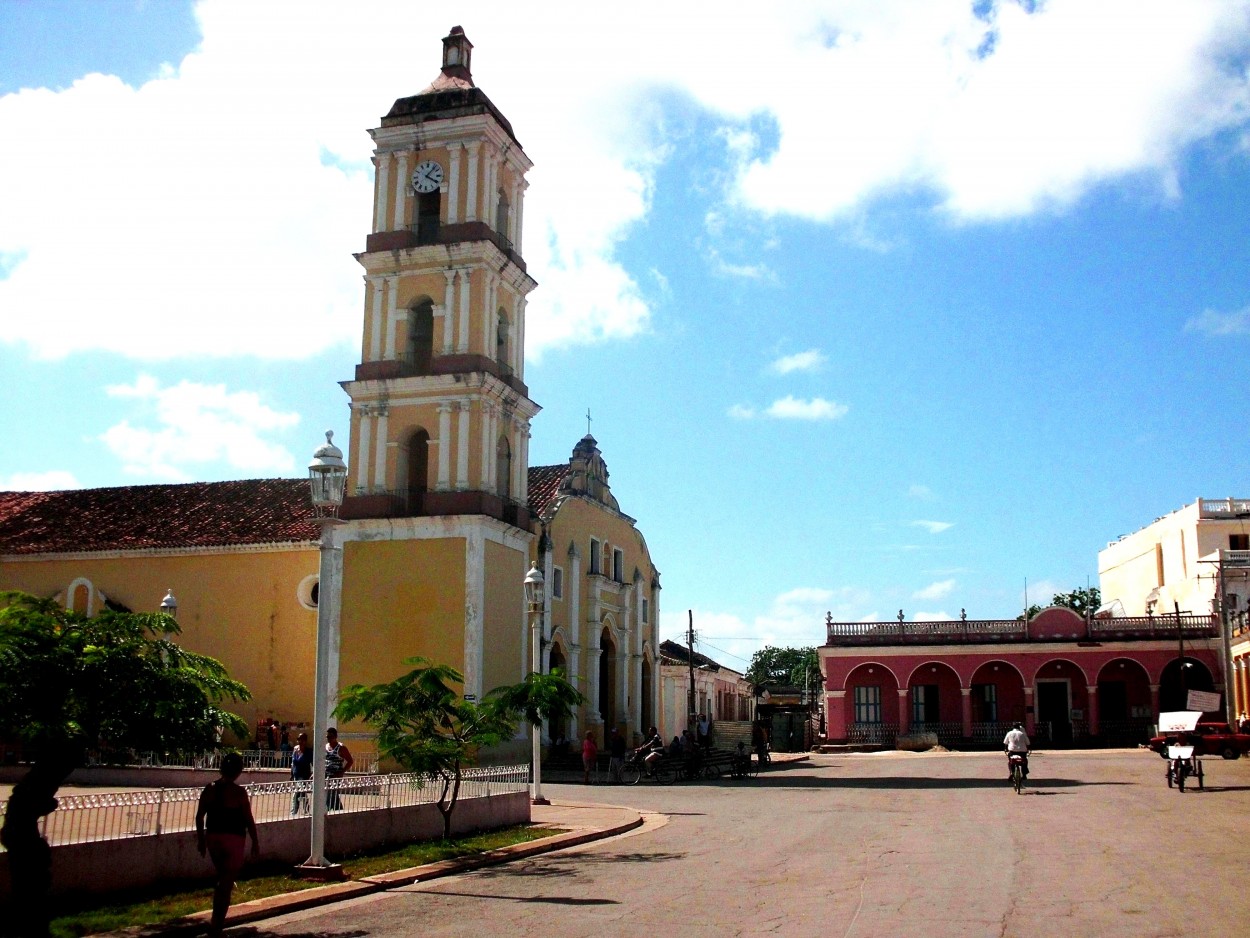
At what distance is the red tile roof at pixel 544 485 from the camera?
121 feet

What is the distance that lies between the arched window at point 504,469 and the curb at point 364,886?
52.3 feet

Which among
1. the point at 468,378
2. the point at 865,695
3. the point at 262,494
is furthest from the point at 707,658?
the point at 468,378

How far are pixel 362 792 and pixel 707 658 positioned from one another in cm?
5117

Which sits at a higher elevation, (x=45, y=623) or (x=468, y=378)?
(x=468, y=378)

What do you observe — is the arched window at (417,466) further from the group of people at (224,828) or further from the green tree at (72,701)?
the group of people at (224,828)

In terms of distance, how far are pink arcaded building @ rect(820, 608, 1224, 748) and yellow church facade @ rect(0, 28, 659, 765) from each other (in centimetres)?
1693

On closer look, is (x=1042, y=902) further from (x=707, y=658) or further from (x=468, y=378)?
(x=707, y=658)

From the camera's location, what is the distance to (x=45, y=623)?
10.1m

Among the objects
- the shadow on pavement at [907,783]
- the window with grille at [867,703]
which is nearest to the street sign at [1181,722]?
the shadow on pavement at [907,783]

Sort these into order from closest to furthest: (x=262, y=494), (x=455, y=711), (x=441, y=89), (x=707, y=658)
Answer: (x=455, y=711), (x=441, y=89), (x=262, y=494), (x=707, y=658)

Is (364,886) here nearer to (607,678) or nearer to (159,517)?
(159,517)

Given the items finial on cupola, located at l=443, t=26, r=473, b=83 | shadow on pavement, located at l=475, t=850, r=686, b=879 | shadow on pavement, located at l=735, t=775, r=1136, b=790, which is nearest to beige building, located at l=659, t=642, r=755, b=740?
shadow on pavement, located at l=735, t=775, r=1136, b=790

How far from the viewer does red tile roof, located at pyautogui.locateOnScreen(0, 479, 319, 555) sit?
35.4 meters

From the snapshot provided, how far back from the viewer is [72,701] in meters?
9.87
